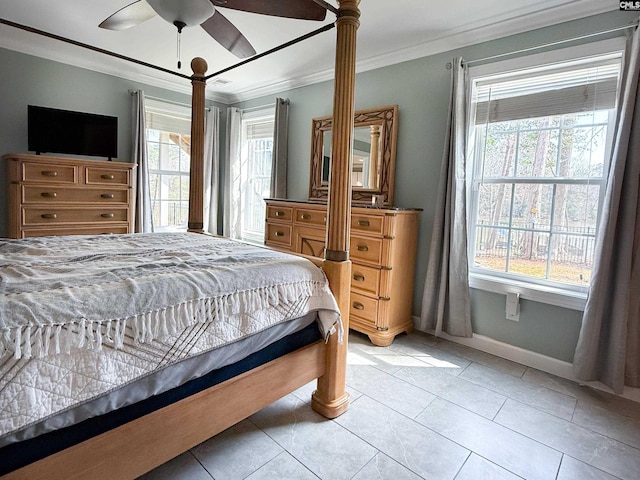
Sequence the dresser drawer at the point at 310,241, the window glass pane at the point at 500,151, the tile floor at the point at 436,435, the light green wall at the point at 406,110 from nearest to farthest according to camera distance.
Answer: the tile floor at the point at 436,435 → the light green wall at the point at 406,110 → the window glass pane at the point at 500,151 → the dresser drawer at the point at 310,241

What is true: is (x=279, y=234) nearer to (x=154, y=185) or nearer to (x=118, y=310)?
(x=154, y=185)

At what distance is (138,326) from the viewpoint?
3.54ft

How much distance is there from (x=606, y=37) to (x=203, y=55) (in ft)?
10.7

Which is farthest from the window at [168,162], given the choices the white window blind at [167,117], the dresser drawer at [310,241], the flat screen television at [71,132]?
the dresser drawer at [310,241]

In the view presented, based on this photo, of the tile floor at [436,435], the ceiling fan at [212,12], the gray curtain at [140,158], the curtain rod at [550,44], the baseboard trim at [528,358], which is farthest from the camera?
the gray curtain at [140,158]

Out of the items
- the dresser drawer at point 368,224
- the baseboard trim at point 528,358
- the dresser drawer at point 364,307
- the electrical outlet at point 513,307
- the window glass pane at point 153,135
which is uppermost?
the window glass pane at point 153,135

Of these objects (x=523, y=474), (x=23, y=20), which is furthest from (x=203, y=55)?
(x=523, y=474)

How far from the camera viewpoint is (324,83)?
3.87 meters

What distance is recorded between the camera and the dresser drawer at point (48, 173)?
3.11 m

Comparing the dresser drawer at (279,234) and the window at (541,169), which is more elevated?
the window at (541,169)

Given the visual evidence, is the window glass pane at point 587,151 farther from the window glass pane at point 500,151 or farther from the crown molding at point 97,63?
the crown molding at point 97,63

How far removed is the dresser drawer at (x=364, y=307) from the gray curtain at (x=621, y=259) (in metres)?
1.36

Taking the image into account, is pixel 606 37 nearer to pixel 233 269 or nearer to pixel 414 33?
pixel 414 33

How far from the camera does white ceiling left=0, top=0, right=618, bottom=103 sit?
7.98 ft
